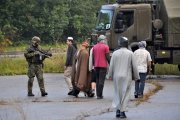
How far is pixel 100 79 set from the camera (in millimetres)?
19016

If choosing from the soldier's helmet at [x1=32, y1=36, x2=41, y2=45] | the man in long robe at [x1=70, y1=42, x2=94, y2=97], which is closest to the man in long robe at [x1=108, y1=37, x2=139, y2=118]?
the man in long robe at [x1=70, y1=42, x2=94, y2=97]

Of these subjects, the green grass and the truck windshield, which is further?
the green grass

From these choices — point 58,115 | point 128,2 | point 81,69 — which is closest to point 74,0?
point 128,2

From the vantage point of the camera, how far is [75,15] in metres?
71.5

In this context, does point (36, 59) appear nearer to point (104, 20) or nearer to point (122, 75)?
point (122, 75)

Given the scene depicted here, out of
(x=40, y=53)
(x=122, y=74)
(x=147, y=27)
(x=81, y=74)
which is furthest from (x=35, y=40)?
(x=147, y=27)

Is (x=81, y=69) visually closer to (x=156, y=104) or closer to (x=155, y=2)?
(x=156, y=104)

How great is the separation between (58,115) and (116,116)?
1.41 m

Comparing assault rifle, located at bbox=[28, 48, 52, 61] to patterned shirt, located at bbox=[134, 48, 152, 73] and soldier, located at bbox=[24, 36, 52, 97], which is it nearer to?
soldier, located at bbox=[24, 36, 52, 97]

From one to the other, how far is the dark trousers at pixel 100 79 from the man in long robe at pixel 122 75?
4.08m

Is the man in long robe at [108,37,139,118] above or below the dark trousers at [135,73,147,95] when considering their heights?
above

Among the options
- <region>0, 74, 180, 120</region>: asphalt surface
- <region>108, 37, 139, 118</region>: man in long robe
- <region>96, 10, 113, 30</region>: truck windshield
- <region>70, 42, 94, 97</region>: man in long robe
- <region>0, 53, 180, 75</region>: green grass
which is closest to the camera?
<region>108, 37, 139, 118</region>: man in long robe

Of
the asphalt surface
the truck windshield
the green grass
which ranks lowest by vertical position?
the green grass

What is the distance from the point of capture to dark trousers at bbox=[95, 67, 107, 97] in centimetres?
1894
